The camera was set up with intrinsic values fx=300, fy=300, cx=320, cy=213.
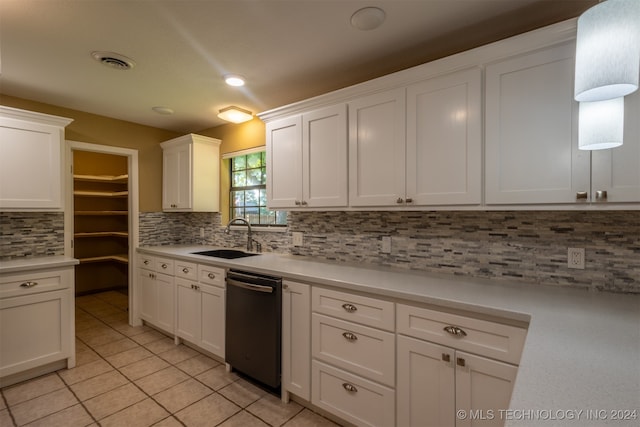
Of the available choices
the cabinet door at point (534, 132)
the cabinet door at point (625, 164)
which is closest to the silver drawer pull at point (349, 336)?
the cabinet door at point (534, 132)

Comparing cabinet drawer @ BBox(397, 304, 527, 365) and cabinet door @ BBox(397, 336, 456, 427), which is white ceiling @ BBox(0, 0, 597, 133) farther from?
cabinet door @ BBox(397, 336, 456, 427)

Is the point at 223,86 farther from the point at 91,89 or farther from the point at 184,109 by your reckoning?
the point at 91,89

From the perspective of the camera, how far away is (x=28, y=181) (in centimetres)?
262

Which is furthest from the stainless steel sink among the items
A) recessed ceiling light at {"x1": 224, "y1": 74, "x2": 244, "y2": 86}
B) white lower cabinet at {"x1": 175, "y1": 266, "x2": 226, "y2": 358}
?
recessed ceiling light at {"x1": 224, "y1": 74, "x2": 244, "y2": 86}

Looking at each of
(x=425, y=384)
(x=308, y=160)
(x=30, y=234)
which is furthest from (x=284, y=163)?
(x=30, y=234)

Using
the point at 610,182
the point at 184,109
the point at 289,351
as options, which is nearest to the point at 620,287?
the point at 610,182

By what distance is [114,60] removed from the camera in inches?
85.0

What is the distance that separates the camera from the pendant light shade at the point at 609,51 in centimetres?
90

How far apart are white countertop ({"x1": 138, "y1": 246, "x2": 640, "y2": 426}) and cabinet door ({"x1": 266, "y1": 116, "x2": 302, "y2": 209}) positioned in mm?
662

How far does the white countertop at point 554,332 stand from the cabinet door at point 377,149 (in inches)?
21.8

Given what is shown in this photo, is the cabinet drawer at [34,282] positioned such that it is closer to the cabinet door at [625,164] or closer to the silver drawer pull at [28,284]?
the silver drawer pull at [28,284]

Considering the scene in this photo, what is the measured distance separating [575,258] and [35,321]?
389 cm

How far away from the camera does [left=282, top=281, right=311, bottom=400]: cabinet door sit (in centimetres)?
200

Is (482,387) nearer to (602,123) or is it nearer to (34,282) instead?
(602,123)
